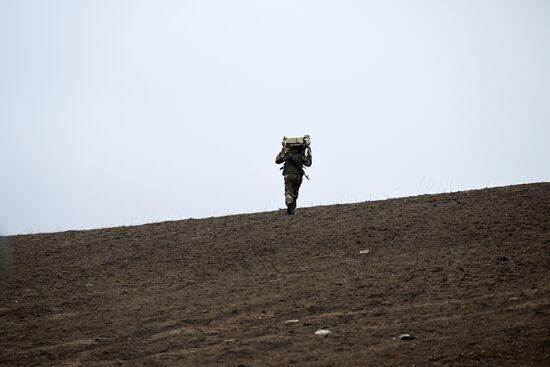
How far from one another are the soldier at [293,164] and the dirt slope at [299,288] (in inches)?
25.1

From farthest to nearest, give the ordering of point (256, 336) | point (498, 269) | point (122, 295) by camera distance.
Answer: point (122, 295) → point (498, 269) → point (256, 336)

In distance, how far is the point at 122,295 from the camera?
444 inches

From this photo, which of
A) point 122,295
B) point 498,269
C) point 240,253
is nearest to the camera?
point 498,269

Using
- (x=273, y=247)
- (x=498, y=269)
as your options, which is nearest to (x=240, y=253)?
(x=273, y=247)

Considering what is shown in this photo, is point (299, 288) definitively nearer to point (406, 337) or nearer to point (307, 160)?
point (406, 337)

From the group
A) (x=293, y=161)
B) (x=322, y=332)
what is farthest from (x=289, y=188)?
(x=322, y=332)

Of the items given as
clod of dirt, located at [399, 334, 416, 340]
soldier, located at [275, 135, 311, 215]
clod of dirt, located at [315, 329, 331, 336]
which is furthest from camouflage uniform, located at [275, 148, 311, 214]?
clod of dirt, located at [399, 334, 416, 340]

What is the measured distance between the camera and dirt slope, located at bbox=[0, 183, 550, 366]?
26.1 ft

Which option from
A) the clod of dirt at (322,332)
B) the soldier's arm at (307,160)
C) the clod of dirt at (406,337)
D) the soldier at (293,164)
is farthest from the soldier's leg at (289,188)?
the clod of dirt at (406,337)

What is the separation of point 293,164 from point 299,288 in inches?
263

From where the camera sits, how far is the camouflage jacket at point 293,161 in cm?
1683

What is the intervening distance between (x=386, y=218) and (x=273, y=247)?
281 centimetres

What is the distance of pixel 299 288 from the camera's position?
10.6 meters

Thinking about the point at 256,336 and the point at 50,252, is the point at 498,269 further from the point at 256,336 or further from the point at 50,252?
the point at 50,252
